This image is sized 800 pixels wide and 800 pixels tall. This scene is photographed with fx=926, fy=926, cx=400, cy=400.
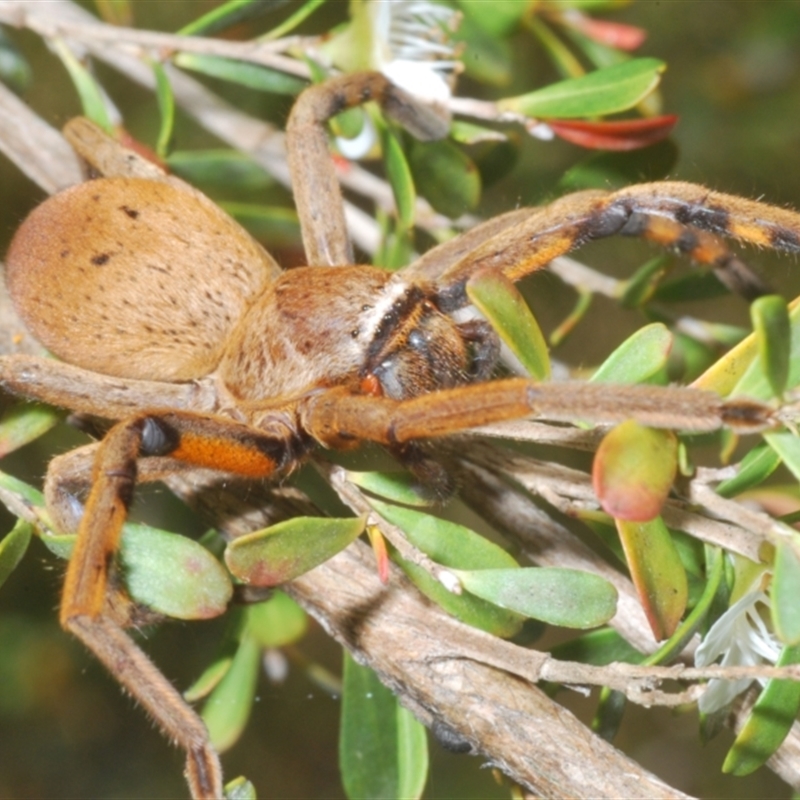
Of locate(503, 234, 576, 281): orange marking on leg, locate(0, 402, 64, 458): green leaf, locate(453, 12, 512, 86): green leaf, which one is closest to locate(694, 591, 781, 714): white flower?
locate(503, 234, 576, 281): orange marking on leg

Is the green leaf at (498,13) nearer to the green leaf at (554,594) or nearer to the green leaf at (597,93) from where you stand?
the green leaf at (597,93)

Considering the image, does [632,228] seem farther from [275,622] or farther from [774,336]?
[275,622]

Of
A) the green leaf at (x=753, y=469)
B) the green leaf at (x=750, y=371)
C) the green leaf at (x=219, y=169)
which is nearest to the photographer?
the green leaf at (x=750, y=371)

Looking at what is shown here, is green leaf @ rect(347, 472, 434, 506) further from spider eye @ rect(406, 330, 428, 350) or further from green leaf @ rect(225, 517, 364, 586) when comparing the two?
spider eye @ rect(406, 330, 428, 350)

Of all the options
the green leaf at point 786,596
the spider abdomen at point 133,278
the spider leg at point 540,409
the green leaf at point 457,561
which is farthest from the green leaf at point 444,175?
the green leaf at point 786,596

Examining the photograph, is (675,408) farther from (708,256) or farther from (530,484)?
(708,256)

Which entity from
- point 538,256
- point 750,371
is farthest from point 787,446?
point 538,256
